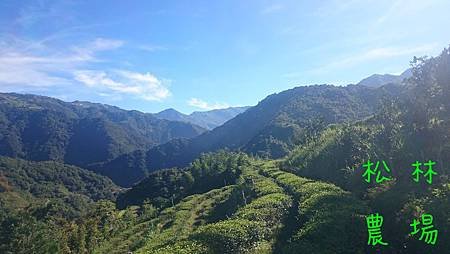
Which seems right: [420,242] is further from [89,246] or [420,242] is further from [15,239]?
[15,239]

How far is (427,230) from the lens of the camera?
23.7 metres

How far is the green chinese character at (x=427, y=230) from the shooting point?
22234 millimetres

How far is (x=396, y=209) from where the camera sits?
96.9ft

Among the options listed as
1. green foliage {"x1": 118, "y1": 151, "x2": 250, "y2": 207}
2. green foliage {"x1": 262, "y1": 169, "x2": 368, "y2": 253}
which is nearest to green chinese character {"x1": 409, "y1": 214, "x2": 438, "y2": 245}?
green foliage {"x1": 262, "y1": 169, "x2": 368, "y2": 253}

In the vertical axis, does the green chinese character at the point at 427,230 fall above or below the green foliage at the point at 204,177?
above

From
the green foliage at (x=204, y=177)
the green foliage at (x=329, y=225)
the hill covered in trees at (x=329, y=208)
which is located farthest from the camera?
the green foliage at (x=204, y=177)

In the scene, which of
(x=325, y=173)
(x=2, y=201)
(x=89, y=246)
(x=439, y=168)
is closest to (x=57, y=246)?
(x=89, y=246)

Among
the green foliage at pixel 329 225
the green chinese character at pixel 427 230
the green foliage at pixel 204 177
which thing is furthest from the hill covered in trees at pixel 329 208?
the green foliage at pixel 204 177

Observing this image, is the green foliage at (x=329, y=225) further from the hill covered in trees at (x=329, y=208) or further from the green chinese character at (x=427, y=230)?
the green chinese character at (x=427, y=230)

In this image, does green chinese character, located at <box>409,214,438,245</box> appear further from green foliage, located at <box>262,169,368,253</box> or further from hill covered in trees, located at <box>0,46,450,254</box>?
green foliage, located at <box>262,169,368,253</box>

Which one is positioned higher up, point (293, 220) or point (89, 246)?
point (293, 220)

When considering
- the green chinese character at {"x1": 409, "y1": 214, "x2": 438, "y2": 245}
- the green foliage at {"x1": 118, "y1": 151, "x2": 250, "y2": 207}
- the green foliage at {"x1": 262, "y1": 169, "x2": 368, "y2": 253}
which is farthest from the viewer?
the green foliage at {"x1": 118, "y1": 151, "x2": 250, "y2": 207}

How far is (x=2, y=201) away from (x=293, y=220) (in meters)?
173

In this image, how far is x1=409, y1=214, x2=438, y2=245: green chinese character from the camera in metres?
22.2
